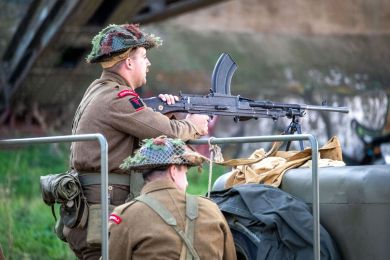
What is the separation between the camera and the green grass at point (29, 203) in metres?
10.2

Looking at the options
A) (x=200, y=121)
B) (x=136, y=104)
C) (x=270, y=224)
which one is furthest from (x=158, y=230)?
(x=200, y=121)

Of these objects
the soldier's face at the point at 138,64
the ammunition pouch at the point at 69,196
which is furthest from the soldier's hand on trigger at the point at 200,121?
the ammunition pouch at the point at 69,196

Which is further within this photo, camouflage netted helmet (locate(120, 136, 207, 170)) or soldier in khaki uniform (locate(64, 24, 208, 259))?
soldier in khaki uniform (locate(64, 24, 208, 259))

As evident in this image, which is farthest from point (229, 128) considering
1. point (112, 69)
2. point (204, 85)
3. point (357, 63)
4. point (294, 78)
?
point (112, 69)

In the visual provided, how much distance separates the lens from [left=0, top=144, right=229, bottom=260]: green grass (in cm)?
1017

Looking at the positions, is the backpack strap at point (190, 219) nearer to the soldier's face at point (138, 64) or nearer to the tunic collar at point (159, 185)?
the tunic collar at point (159, 185)

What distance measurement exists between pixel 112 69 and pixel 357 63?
16221 mm

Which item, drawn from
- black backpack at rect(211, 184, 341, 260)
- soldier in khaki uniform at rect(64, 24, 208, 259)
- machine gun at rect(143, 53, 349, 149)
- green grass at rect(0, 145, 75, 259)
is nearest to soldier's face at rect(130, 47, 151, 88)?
soldier in khaki uniform at rect(64, 24, 208, 259)

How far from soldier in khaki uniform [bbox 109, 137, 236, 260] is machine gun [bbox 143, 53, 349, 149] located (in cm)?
101

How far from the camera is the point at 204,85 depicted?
19.8 m

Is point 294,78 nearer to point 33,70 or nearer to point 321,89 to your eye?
point 321,89

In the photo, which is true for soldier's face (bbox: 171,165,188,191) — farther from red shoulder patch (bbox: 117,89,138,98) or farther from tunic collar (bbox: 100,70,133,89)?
tunic collar (bbox: 100,70,133,89)

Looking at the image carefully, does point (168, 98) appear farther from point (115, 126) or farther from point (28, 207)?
point (28, 207)

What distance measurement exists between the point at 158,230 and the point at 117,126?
98 cm
